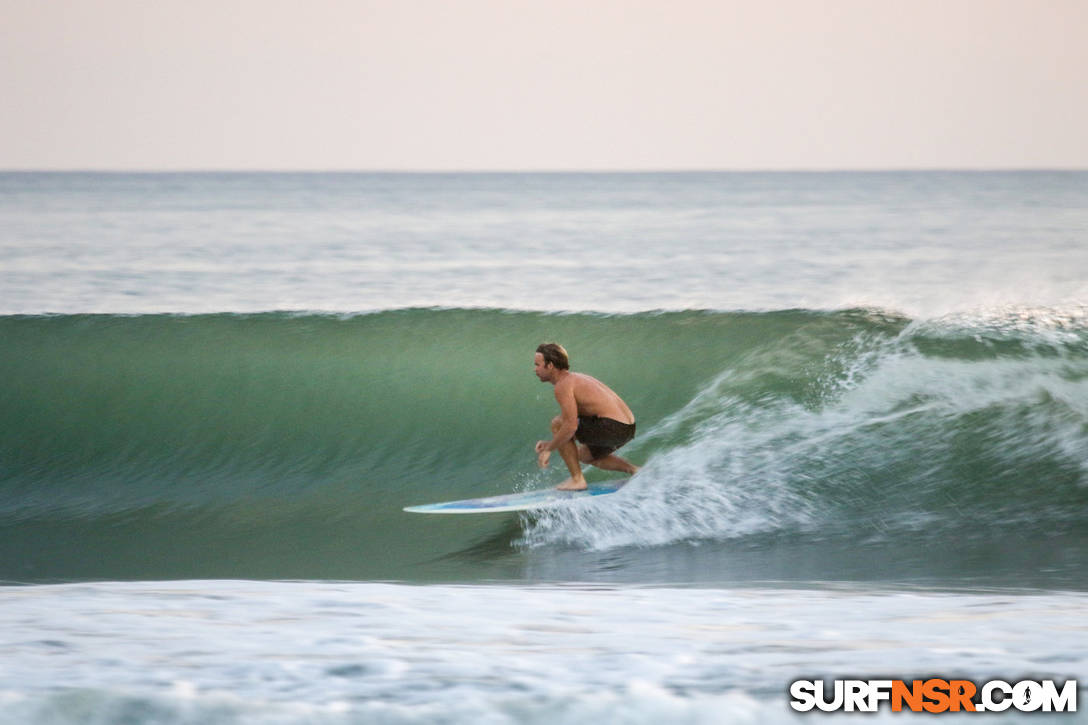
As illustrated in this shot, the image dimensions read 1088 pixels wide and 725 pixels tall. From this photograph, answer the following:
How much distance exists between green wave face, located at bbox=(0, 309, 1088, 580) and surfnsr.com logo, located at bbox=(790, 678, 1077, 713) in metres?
1.83

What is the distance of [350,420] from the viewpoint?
8008 mm

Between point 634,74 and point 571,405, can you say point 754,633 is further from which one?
point 634,74

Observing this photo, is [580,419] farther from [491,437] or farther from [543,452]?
[491,437]

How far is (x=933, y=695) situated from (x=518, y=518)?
2934mm

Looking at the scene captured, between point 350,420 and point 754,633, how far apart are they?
4688 mm

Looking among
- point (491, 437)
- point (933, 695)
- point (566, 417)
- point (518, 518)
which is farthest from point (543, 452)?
point (491, 437)

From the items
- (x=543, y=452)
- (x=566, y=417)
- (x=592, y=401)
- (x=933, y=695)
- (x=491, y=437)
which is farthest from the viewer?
(x=491, y=437)

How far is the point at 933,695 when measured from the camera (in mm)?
3141

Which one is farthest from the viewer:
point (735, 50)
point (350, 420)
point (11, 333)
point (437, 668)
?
point (735, 50)

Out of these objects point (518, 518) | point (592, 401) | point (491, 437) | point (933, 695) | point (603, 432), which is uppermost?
point (491, 437)

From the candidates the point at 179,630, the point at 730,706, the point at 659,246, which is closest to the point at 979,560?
the point at 730,706

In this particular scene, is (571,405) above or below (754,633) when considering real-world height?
above

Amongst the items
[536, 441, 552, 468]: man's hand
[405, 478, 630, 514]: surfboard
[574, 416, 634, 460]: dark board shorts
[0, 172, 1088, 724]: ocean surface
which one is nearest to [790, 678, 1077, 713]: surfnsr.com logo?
[0, 172, 1088, 724]: ocean surface

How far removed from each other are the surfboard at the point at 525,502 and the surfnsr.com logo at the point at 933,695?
2.33m
